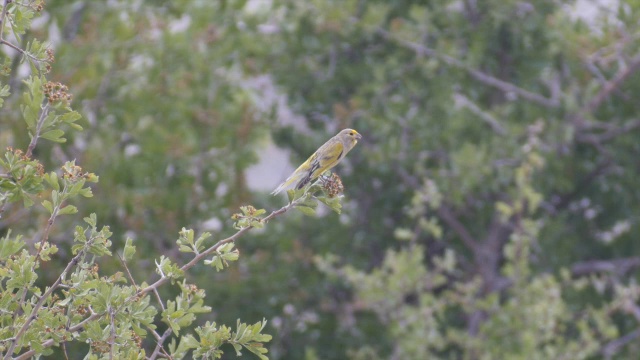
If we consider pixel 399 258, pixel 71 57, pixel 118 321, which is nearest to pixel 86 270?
pixel 118 321

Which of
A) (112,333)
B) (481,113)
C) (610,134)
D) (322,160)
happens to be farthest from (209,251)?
(610,134)

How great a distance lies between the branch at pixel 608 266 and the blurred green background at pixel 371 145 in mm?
A: 33

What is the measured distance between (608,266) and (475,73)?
97.8 inches

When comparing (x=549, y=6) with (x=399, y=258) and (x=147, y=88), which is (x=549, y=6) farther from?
(x=147, y=88)

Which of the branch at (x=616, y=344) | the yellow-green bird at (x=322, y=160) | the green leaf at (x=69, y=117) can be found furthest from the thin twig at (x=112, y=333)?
the branch at (x=616, y=344)

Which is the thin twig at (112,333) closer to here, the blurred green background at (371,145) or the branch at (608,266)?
the blurred green background at (371,145)

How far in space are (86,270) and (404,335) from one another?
20.9ft

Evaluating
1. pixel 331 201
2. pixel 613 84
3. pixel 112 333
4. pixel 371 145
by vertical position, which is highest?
pixel 331 201

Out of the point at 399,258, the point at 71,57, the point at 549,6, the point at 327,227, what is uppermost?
the point at 549,6

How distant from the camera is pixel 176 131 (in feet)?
35.1

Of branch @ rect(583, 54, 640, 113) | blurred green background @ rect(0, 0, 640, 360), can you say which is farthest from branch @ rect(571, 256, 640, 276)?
branch @ rect(583, 54, 640, 113)

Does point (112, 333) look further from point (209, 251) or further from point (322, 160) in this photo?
point (322, 160)

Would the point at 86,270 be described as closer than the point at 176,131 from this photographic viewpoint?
Yes

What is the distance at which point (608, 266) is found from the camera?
11477 mm
